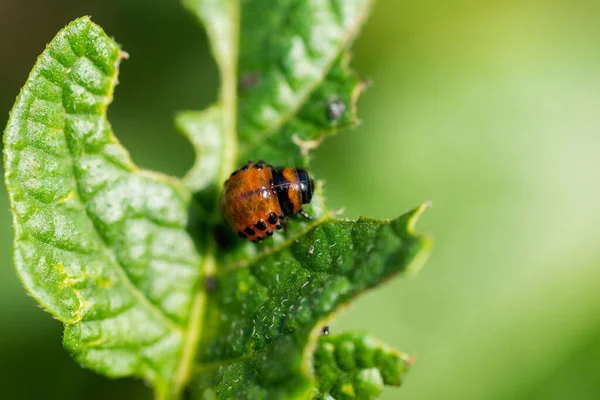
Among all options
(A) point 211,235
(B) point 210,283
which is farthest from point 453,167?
(B) point 210,283

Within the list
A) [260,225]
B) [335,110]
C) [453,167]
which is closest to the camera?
[260,225]

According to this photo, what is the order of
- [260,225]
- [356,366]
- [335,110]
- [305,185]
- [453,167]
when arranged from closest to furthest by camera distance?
[356,366] → [260,225] → [305,185] → [335,110] → [453,167]

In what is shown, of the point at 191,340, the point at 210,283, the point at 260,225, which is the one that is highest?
the point at 260,225

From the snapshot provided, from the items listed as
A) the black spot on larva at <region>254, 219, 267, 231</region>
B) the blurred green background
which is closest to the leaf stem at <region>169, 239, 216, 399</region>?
the black spot on larva at <region>254, 219, 267, 231</region>

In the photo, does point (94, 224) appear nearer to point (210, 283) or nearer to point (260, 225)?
point (210, 283)

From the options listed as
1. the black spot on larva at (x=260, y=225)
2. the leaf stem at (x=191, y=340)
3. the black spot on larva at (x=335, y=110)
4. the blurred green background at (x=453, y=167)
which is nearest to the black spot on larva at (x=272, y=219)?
the black spot on larva at (x=260, y=225)

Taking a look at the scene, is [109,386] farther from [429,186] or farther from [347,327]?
[429,186]
